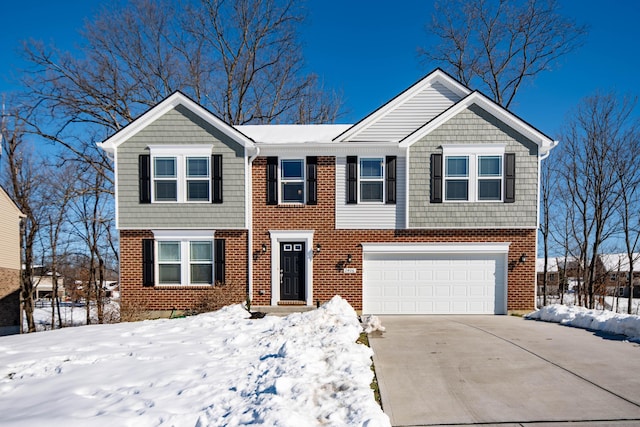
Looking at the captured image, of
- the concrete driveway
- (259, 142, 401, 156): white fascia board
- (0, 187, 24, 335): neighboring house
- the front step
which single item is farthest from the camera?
(0, 187, 24, 335): neighboring house

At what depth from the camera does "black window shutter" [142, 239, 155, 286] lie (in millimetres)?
11055

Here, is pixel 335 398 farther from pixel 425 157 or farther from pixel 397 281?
pixel 425 157

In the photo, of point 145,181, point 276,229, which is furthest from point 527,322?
point 145,181

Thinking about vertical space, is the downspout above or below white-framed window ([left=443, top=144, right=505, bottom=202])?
below

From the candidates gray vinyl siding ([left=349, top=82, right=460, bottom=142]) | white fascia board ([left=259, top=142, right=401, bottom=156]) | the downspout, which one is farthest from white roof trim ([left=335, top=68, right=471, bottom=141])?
the downspout

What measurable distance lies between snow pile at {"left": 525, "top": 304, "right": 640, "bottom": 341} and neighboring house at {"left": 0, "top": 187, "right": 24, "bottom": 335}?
23727mm

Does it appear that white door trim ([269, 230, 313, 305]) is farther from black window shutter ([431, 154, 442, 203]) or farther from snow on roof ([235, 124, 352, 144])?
black window shutter ([431, 154, 442, 203])

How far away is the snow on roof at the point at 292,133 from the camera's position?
11712 mm

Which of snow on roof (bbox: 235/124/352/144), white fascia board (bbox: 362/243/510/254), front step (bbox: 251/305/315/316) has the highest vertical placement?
snow on roof (bbox: 235/124/352/144)

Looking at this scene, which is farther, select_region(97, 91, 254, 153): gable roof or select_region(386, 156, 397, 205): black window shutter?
select_region(386, 156, 397, 205): black window shutter

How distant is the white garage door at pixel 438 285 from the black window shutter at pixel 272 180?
353 cm

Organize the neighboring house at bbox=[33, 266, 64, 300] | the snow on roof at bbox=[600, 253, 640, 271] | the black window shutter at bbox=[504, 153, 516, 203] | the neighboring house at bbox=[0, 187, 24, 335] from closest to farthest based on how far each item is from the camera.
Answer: the black window shutter at bbox=[504, 153, 516, 203]
the neighboring house at bbox=[0, 187, 24, 335]
the snow on roof at bbox=[600, 253, 640, 271]
the neighboring house at bbox=[33, 266, 64, 300]

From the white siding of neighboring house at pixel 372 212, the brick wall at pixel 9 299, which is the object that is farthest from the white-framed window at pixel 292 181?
the brick wall at pixel 9 299

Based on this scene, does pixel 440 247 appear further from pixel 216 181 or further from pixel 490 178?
pixel 216 181
